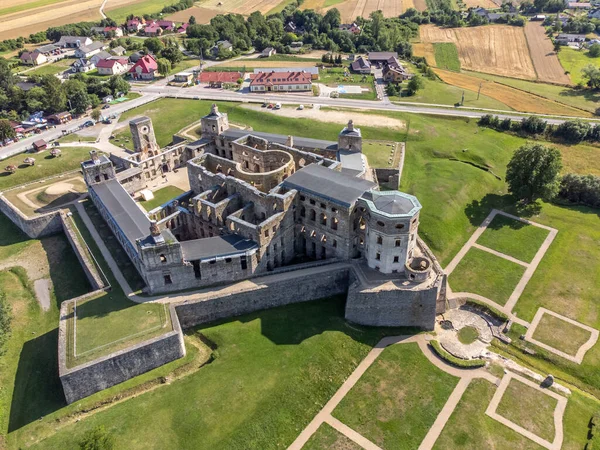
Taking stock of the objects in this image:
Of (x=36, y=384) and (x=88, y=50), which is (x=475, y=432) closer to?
(x=36, y=384)

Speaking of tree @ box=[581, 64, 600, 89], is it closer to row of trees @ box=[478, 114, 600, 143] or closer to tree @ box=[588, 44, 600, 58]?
row of trees @ box=[478, 114, 600, 143]

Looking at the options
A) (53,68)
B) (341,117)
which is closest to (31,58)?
(53,68)

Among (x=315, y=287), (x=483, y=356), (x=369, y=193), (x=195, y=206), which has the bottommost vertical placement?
(x=483, y=356)

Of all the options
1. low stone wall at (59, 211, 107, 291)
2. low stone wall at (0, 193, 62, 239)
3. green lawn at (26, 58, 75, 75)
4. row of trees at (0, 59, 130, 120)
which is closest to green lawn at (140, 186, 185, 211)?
low stone wall at (59, 211, 107, 291)

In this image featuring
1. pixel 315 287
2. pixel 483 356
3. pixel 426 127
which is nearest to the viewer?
pixel 483 356

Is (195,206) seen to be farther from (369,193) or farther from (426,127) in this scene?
(426,127)

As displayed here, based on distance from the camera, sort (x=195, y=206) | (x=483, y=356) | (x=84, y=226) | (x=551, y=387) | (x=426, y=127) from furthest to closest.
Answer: (x=426, y=127), (x=84, y=226), (x=195, y=206), (x=483, y=356), (x=551, y=387)

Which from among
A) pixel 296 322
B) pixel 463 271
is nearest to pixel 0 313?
pixel 296 322

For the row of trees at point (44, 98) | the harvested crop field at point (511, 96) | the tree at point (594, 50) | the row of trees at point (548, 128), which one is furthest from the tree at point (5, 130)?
the tree at point (594, 50)
